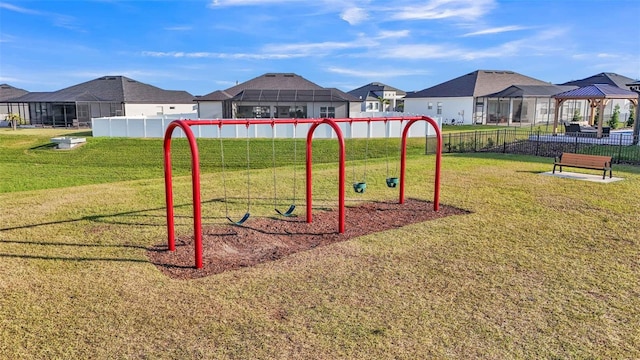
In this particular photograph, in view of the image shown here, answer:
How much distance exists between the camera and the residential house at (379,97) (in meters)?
77.4

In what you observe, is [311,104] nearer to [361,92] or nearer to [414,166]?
[414,166]

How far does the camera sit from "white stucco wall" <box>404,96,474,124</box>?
48531 mm

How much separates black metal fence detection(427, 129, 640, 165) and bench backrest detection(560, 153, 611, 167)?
641cm

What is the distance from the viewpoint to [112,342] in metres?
4.62

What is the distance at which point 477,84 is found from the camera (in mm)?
50406

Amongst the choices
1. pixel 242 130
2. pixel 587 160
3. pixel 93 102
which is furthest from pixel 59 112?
pixel 587 160

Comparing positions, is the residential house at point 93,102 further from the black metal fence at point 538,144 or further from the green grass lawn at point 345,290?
the green grass lawn at point 345,290

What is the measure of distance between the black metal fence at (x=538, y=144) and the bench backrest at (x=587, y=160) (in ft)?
21.0

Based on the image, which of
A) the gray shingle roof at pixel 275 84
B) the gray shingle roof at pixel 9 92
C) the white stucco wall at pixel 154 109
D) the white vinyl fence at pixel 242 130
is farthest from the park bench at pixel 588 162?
the gray shingle roof at pixel 9 92

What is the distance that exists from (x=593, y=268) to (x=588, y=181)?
8.34 m

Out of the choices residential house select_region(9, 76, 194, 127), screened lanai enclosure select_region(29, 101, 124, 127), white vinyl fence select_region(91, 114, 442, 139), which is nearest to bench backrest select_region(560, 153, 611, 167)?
white vinyl fence select_region(91, 114, 442, 139)

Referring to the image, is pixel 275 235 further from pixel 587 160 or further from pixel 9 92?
pixel 9 92

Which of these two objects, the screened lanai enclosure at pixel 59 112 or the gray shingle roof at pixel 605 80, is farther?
the gray shingle roof at pixel 605 80

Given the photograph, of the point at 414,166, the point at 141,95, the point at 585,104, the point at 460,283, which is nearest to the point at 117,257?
the point at 460,283
